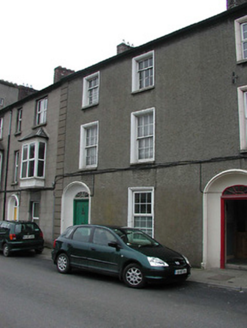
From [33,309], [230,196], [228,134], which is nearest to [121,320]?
[33,309]

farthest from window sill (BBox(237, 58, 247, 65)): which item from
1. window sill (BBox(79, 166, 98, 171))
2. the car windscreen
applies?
window sill (BBox(79, 166, 98, 171))

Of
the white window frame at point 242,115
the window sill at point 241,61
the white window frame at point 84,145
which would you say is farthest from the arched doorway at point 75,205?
the window sill at point 241,61

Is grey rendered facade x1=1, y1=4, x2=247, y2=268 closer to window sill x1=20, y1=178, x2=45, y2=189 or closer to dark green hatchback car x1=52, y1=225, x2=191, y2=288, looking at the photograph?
window sill x1=20, y1=178, x2=45, y2=189

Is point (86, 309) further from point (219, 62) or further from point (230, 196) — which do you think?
point (219, 62)

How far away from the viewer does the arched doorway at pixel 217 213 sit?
10906mm

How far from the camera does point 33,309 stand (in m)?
6.06

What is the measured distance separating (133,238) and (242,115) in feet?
18.2

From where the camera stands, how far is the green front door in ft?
52.2

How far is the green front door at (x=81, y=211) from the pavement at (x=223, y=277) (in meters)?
6.66

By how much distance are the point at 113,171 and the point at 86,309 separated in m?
8.63

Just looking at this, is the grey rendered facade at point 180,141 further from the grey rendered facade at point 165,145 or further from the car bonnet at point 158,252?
the car bonnet at point 158,252

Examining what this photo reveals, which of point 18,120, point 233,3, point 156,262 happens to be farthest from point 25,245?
point 233,3

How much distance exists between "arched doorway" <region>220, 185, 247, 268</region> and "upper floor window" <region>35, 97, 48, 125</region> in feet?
39.6

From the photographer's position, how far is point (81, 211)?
1617 centimetres
